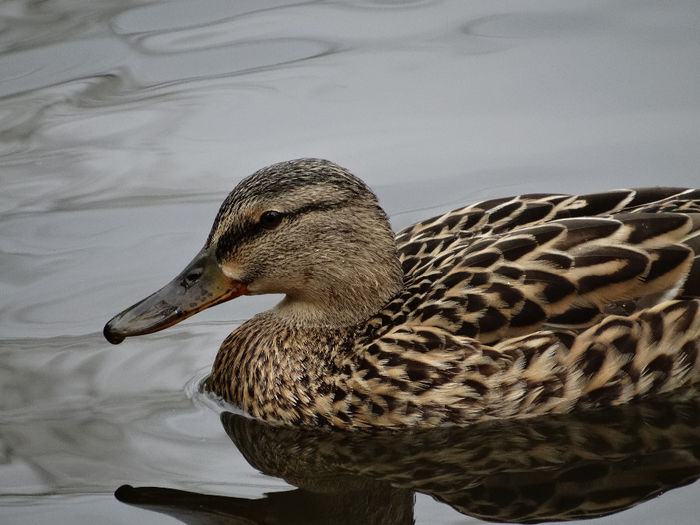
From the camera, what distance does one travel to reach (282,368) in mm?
8180

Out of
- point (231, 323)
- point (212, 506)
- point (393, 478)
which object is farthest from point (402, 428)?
point (231, 323)

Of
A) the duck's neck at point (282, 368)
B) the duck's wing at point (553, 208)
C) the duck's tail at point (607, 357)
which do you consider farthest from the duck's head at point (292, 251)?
the duck's tail at point (607, 357)

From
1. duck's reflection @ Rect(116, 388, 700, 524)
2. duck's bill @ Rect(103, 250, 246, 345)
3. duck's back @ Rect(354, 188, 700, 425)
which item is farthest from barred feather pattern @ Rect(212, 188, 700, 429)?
duck's bill @ Rect(103, 250, 246, 345)

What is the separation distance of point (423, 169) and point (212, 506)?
3.84m

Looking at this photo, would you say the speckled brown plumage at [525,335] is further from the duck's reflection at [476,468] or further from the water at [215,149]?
the water at [215,149]

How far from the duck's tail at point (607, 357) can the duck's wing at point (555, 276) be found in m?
0.08

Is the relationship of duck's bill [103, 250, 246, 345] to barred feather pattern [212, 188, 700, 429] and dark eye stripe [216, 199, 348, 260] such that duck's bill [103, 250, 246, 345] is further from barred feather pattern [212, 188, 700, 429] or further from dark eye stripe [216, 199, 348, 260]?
barred feather pattern [212, 188, 700, 429]

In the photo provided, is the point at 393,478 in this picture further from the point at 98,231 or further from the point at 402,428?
the point at 98,231

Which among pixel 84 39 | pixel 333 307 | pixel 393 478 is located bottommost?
pixel 393 478

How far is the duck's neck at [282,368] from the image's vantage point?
26.2 feet

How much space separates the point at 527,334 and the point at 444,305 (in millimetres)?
488

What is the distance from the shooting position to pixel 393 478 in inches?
293

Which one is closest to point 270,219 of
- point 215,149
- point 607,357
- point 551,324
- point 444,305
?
point 444,305

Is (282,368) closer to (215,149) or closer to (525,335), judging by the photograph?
(525,335)
